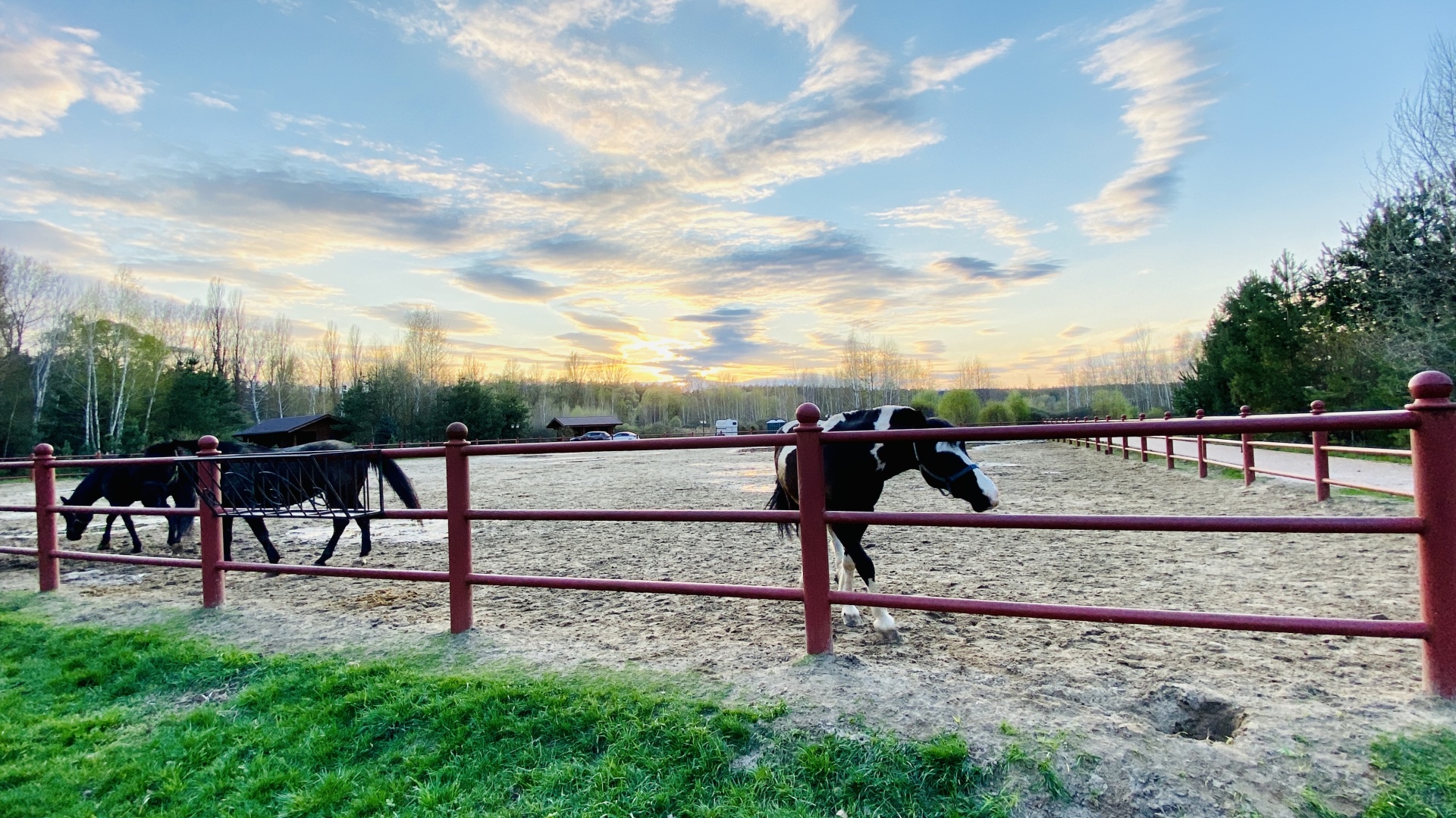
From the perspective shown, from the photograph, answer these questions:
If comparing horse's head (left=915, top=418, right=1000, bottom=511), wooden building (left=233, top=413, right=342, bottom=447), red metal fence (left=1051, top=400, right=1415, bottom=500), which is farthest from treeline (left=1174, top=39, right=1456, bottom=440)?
wooden building (left=233, top=413, right=342, bottom=447)

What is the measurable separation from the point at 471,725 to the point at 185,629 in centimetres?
280

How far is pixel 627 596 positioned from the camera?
4930 mm

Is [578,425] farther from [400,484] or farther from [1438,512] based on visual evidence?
[1438,512]

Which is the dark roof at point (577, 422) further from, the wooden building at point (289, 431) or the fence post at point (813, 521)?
the fence post at point (813, 521)

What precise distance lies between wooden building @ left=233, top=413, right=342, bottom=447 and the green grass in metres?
39.7

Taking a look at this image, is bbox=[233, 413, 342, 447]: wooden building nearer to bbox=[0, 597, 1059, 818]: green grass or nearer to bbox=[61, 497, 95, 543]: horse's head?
bbox=[61, 497, 95, 543]: horse's head

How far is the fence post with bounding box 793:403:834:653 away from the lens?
297 centimetres

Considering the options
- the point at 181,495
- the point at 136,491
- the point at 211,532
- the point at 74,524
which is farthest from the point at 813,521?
the point at 136,491

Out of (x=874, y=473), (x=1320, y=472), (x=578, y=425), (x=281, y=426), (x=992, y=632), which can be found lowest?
(x=992, y=632)

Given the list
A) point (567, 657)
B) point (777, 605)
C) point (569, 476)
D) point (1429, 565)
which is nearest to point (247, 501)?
point (567, 657)

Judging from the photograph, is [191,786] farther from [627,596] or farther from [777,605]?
[777,605]

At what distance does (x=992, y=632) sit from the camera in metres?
3.82

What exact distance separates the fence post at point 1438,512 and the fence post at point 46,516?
8.33m

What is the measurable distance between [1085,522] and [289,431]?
1754 inches
